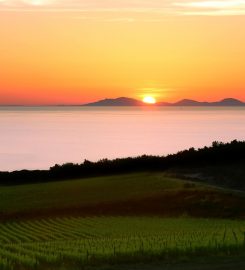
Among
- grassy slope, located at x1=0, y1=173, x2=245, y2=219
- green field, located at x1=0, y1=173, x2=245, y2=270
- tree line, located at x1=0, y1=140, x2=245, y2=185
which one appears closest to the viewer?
green field, located at x1=0, y1=173, x2=245, y2=270

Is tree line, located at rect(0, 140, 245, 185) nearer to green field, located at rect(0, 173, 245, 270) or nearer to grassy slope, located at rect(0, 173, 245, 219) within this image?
green field, located at rect(0, 173, 245, 270)

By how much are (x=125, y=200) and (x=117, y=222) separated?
12525 millimetres

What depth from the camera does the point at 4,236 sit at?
39375 mm

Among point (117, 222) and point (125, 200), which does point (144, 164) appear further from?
point (117, 222)

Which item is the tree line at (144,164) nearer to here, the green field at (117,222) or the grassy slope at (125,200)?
the green field at (117,222)

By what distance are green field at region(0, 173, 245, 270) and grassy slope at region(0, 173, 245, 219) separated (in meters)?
0.08

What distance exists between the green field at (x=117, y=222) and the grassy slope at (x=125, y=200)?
8 centimetres

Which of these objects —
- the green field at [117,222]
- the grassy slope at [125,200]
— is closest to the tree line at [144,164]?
the green field at [117,222]

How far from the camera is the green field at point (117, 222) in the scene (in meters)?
24.8

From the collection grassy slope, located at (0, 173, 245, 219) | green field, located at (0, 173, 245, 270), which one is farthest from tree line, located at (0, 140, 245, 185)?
grassy slope, located at (0, 173, 245, 219)

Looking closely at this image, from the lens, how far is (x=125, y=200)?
59.7 m

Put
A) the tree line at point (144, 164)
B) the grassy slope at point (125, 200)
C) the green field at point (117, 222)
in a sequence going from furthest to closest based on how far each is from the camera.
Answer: the tree line at point (144, 164) < the grassy slope at point (125, 200) < the green field at point (117, 222)

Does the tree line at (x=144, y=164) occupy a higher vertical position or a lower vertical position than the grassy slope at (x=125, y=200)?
higher

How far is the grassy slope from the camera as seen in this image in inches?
2160
